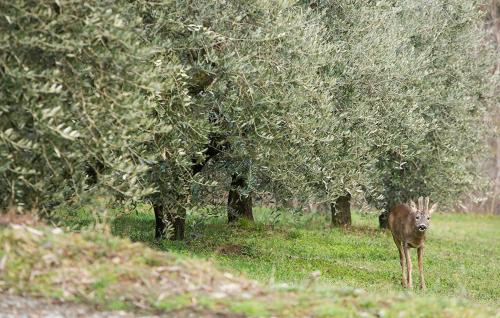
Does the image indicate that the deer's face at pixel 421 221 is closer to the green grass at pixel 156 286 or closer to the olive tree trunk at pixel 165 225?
the olive tree trunk at pixel 165 225

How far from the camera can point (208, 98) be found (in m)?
16.6

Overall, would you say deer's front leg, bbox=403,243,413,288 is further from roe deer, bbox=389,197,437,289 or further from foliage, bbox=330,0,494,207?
foliage, bbox=330,0,494,207

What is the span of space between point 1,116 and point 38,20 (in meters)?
1.45

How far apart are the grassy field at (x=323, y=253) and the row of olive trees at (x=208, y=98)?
45.2 inches

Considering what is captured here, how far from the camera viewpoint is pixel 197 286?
10.2 m

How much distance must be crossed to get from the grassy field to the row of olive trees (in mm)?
1148

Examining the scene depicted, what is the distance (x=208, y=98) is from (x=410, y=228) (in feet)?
Answer: 21.5

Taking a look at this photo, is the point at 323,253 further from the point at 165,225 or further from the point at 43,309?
the point at 43,309

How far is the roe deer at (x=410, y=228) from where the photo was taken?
64.8 feet

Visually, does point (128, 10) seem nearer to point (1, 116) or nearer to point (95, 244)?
point (1, 116)

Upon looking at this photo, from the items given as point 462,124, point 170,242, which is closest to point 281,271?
point 170,242

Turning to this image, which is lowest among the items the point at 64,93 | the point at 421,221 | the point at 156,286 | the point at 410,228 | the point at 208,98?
the point at 156,286

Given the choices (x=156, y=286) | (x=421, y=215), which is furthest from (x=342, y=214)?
(x=156, y=286)

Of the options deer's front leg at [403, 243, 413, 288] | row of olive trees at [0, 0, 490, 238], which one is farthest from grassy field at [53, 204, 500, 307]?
row of olive trees at [0, 0, 490, 238]
